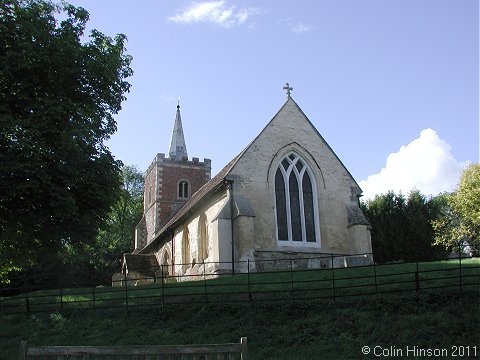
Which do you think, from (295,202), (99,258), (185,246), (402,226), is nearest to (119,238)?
(99,258)

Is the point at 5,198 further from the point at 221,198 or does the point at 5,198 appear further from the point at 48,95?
the point at 221,198

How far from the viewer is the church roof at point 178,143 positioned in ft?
147

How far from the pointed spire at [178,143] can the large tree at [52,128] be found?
997 inches

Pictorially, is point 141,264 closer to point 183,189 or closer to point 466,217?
point 183,189

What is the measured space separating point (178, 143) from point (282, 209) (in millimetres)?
24226

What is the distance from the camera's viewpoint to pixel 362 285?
44.1ft

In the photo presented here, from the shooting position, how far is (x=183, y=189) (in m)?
42.4

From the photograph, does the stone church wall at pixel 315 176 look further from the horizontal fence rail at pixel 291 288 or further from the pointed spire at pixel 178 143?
the pointed spire at pixel 178 143

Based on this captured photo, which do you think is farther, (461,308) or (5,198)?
(5,198)

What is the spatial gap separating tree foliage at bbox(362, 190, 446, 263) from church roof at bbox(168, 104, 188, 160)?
17.6 metres

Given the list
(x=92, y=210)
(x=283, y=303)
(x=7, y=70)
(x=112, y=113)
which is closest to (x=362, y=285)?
(x=283, y=303)

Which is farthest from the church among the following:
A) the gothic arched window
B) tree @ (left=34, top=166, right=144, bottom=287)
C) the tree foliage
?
tree @ (left=34, top=166, right=144, bottom=287)

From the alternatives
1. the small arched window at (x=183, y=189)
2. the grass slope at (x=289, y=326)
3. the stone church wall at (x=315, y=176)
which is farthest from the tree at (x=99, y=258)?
the grass slope at (x=289, y=326)

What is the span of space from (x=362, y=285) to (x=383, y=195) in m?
28.7
